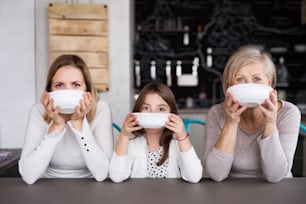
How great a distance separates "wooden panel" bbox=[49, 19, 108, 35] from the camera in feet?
7.35

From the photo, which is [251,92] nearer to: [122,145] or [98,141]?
[122,145]

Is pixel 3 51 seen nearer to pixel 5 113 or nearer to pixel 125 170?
pixel 5 113

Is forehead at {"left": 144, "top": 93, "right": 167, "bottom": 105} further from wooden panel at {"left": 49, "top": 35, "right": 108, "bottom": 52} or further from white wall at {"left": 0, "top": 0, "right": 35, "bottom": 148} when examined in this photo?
white wall at {"left": 0, "top": 0, "right": 35, "bottom": 148}

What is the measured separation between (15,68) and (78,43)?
41cm

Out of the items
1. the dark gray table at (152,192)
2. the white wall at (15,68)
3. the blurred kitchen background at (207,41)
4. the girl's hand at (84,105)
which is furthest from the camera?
the blurred kitchen background at (207,41)

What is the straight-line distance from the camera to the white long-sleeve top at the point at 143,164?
40.5 inches

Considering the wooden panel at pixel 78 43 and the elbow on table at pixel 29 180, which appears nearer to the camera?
the elbow on table at pixel 29 180

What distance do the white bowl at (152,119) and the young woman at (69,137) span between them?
22 cm

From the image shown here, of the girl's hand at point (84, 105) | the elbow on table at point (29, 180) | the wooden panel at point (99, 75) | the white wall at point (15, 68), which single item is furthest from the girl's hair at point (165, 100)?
the white wall at point (15, 68)

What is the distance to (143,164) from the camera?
1.26 metres

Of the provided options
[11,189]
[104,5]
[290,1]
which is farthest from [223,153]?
[290,1]

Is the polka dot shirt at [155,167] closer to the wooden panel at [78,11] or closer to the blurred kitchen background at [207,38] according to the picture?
the wooden panel at [78,11]

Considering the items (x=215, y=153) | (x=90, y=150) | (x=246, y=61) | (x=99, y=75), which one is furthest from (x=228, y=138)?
(x=99, y=75)

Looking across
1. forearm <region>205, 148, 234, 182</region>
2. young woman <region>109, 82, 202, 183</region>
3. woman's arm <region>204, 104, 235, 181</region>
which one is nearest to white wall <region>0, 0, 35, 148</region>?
young woman <region>109, 82, 202, 183</region>
